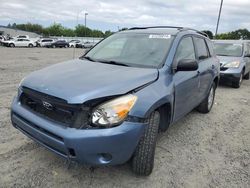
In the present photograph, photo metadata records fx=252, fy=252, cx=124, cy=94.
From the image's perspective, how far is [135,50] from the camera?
380 centimetres

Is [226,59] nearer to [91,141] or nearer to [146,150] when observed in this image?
[146,150]

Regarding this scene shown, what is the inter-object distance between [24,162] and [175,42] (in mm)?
2645

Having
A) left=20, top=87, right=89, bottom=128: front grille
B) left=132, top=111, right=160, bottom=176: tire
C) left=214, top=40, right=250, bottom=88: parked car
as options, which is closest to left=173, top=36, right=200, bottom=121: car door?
left=132, top=111, right=160, bottom=176: tire

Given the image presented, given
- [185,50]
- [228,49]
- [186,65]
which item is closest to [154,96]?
[186,65]

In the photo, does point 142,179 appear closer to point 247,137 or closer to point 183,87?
point 183,87

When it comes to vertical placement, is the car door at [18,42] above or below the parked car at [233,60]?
below

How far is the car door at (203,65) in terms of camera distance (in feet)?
15.0

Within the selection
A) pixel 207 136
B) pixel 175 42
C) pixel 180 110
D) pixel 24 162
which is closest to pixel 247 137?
pixel 207 136

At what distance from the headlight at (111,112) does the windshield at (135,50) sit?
1.00m

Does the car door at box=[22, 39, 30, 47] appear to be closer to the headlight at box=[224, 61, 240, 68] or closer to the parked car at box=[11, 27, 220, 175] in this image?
the headlight at box=[224, 61, 240, 68]

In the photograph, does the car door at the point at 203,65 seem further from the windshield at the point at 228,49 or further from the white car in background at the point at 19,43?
the white car in background at the point at 19,43

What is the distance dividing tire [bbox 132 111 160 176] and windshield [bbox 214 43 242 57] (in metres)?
7.74

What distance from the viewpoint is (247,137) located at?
4473 mm

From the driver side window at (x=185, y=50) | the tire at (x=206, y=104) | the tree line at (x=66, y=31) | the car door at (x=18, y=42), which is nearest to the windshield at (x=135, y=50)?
the driver side window at (x=185, y=50)
